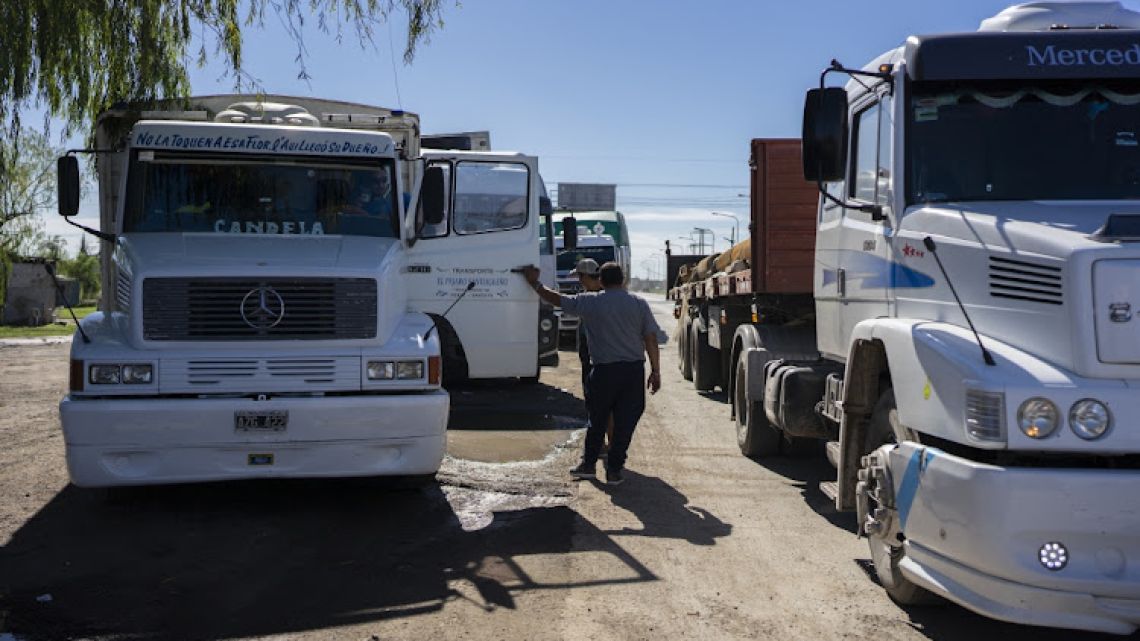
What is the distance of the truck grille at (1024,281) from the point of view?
425cm

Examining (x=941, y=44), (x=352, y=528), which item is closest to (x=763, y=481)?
(x=352, y=528)

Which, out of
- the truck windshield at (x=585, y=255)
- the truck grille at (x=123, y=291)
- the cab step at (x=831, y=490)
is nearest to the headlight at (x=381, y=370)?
the truck grille at (x=123, y=291)

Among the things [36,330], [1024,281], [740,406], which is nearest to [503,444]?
[740,406]

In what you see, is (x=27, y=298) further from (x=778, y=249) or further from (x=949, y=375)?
(x=949, y=375)

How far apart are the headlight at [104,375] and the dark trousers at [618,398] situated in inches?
138

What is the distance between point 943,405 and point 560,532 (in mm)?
2995

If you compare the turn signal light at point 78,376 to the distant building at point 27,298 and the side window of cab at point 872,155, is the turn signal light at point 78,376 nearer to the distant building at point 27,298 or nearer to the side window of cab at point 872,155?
the side window of cab at point 872,155

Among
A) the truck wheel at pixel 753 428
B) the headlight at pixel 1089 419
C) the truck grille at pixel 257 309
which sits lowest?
the truck wheel at pixel 753 428

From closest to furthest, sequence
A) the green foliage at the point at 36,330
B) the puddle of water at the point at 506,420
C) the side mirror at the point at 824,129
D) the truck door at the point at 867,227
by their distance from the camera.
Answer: the side mirror at the point at 824,129
the truck door at the point at 867,227
the puddle of water at the point at 506,420
the green foliage at the point at 36,330

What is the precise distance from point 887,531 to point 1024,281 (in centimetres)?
133

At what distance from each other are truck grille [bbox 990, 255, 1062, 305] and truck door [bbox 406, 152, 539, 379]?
26.6 ft

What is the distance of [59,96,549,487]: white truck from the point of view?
6.50m

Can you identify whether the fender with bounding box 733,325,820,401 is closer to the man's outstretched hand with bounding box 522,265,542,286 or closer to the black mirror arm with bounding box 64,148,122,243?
the man's outstretched hand with bounding box 522,265,542,286

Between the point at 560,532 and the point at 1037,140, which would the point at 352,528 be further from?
the point at 1037,140
